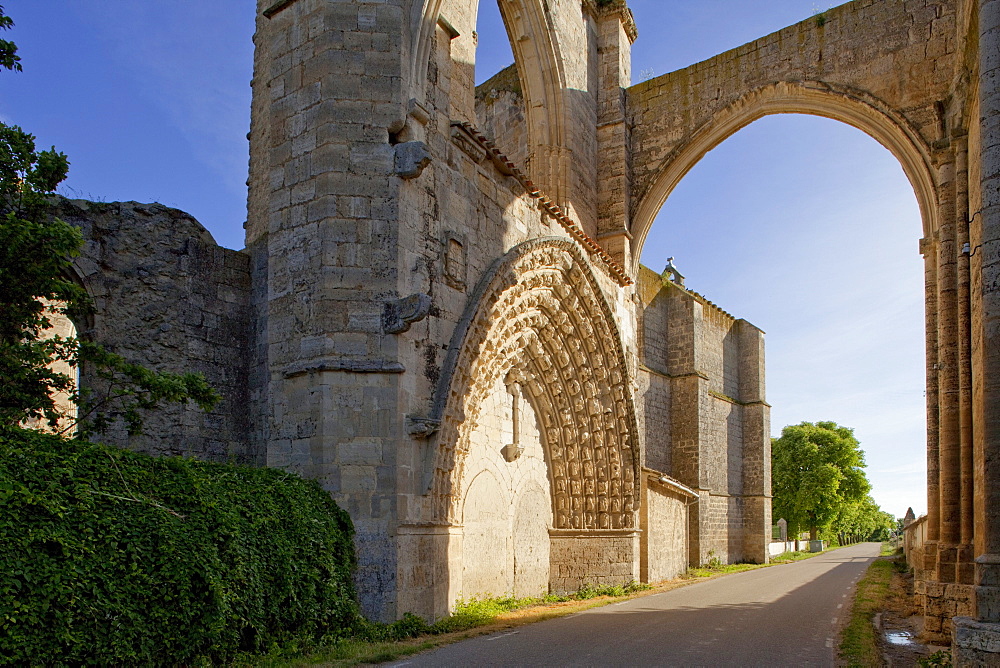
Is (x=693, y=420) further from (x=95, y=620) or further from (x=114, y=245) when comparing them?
(x=95, y=620)

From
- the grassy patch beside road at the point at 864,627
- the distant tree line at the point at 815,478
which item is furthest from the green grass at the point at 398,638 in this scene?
the distant tree line at the point at 815,478

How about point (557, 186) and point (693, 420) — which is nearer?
point (557, 186)

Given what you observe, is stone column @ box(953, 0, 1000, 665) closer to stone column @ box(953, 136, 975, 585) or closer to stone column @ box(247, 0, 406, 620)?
stone column @ box(953, 136, 975, 585)

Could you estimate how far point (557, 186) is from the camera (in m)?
13.4

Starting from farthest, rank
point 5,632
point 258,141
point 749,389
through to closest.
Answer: point 749,389 < point 258,141 < point 5,632

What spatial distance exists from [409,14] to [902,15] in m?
8.92

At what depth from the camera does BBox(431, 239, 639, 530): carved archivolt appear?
1009 cm

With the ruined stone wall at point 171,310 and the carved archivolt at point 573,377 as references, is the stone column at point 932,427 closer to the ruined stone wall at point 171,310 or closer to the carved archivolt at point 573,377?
the carved archivolt at point 573,377

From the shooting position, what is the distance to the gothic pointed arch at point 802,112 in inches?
475

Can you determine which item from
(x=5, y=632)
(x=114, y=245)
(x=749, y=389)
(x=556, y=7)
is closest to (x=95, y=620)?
(x=5, y=632)

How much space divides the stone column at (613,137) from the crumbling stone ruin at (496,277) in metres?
0.06

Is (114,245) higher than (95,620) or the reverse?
higher

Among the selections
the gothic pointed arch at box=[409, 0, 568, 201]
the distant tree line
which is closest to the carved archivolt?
the gothic pointed arch at box=[409, 0, 568, 201]

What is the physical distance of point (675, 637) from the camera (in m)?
7.16
